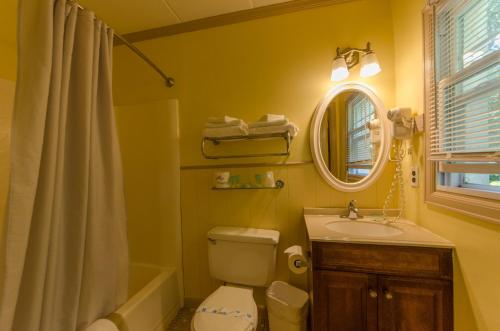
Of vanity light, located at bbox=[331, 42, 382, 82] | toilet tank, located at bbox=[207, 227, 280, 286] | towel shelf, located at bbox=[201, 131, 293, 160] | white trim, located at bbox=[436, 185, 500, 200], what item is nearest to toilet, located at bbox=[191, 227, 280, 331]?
toilet tank, located at bbox=[207, 227, 280, 286]

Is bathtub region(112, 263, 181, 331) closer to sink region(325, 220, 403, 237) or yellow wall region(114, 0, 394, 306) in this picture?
yellow wall region(114, 0, 394, 306)

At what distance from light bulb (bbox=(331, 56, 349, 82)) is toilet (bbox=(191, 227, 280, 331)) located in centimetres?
115

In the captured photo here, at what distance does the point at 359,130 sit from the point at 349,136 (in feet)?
0.25

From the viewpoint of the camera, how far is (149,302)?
128 centimetres

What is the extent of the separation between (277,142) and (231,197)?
1.79ft

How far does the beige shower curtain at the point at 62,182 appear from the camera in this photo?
70 centimetres

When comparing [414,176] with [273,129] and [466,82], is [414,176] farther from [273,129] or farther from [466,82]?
[273,129]

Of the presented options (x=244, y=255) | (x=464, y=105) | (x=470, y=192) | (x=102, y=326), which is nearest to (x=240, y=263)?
(x=244, y=255)

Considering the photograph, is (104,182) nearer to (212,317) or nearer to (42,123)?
(42,123)

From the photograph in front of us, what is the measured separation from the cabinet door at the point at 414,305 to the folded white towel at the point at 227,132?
109 cm

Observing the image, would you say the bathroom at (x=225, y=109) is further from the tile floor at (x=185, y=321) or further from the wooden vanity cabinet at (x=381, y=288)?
the wooden vanity cabinet at (x=381, y=288)

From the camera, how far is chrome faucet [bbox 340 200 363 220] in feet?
4.38

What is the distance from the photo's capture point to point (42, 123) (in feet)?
2.42

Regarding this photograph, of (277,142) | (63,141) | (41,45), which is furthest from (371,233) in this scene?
(41,45)
